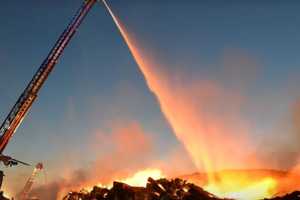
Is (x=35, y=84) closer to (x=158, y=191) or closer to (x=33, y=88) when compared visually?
(x=33, y=88)

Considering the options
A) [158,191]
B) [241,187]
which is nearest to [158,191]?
[158,191]

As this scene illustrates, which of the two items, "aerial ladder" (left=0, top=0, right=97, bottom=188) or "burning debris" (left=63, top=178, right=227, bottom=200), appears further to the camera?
"aerial ladder" (left=0, top=0, right=97, bottom=188)

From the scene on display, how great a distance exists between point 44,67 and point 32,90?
4.75m

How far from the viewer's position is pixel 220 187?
4947 cm

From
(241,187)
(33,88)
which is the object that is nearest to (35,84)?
(33,88)

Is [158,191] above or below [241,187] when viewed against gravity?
below

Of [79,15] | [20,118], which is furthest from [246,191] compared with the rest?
[79,15]

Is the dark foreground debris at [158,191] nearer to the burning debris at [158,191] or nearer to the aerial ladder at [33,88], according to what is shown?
the burning debris at [158,191]

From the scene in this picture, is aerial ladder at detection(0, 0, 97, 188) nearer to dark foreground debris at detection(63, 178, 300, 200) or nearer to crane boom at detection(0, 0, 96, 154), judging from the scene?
crane boom at detection(0, 0, 96, 154)

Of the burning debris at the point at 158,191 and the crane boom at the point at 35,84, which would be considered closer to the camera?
the burning debris at the point at 158,191

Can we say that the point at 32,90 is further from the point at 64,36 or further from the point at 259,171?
the point at 259,171

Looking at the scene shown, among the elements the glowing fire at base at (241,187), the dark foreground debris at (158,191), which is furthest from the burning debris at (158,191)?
the glowing fire at base at (241,187)

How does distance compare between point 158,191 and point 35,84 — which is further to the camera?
point 35,84

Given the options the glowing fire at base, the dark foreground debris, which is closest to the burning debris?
the dark foreground debris
